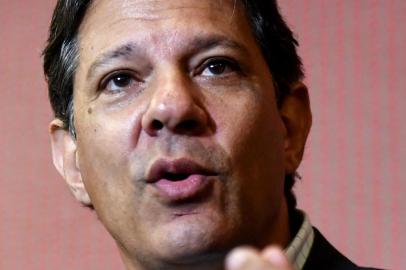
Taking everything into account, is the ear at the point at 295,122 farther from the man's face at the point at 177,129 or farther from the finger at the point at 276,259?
the finger at the point at 276,259

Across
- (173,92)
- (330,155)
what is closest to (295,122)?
(173,92)

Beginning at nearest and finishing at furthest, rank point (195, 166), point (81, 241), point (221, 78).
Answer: point (195, 166) → point (221, 78) → point (81, 241)

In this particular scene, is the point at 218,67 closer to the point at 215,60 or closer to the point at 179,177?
the point at 215,60

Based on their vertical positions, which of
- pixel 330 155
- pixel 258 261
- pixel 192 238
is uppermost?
pixel 258 261

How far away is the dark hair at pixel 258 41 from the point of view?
1.16m

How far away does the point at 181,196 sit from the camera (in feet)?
3.18

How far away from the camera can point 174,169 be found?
0.97 meters

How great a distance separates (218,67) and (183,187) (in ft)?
0.63

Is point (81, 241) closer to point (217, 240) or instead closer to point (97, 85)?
point (97, 85)

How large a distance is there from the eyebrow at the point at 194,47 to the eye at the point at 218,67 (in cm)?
2

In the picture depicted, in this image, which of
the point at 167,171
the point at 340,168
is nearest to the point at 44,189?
the point at 340,168

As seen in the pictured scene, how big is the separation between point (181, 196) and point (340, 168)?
2.49 feet

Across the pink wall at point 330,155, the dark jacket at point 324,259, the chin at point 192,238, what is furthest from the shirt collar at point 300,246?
the pink wall at point 330,155

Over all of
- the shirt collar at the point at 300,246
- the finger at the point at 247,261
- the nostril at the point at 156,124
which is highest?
the finger at the point at 247,261
